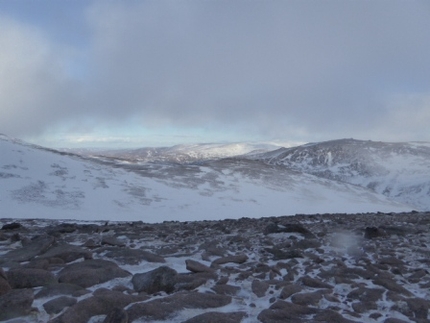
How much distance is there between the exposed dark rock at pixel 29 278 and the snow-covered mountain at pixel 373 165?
8382 centimetres

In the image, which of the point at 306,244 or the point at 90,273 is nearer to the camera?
the point at 90,273

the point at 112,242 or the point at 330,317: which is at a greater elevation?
the point at 330,317

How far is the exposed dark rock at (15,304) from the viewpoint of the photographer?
16.6 ft

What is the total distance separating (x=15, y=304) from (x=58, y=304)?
595 mm

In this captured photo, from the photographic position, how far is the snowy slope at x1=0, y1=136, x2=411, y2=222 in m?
32.3

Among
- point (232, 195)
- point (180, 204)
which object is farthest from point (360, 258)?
point (232, 195)

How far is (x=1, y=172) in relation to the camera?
36.9 m

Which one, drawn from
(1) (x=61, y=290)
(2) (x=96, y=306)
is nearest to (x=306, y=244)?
(2) (x=96, y=306)

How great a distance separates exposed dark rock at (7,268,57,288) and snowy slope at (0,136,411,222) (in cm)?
2391

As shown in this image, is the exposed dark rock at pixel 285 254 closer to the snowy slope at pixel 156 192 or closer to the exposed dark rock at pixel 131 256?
the exposed dark rock at pixel 131 256

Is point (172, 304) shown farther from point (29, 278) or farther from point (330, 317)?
point (29, 278)

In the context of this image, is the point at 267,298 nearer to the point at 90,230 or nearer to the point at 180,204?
the point at 90,230

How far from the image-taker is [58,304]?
5.50m

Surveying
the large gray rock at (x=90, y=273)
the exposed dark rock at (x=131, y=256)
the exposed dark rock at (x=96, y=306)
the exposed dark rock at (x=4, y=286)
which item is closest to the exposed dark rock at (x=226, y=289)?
the exposed dark rock at (x=96, y=306)
